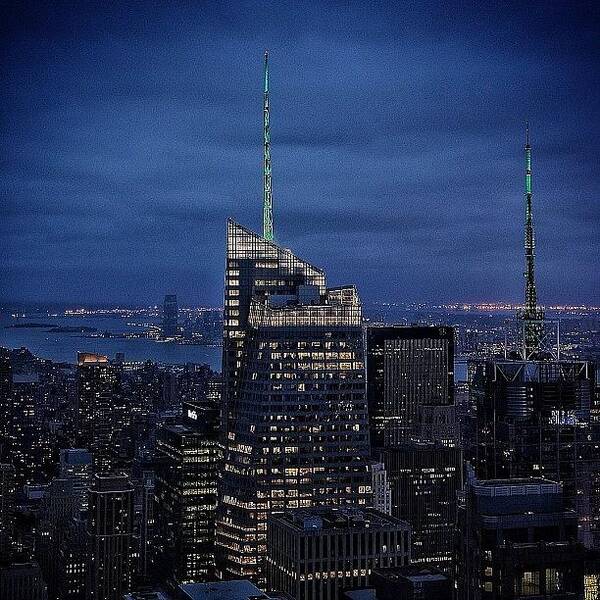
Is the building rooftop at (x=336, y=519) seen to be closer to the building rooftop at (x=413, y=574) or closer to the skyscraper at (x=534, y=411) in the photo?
the building rooftop at (x=413, y=574)

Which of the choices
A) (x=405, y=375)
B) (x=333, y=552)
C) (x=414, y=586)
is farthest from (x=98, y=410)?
(x=414, y=586)

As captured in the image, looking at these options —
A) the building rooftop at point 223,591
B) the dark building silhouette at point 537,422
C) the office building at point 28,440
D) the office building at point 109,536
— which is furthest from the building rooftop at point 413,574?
the office building at point 28,440

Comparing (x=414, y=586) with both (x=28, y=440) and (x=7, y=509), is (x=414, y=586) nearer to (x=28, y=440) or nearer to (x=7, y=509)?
(x=7, y=509)

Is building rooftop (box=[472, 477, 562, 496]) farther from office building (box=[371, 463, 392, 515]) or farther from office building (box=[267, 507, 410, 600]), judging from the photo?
office building (box=[371, 463, 392, 515])

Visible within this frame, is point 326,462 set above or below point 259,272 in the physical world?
below

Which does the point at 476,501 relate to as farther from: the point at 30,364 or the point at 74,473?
the point at 74,473

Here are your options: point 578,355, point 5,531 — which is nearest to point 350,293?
point 578,355
